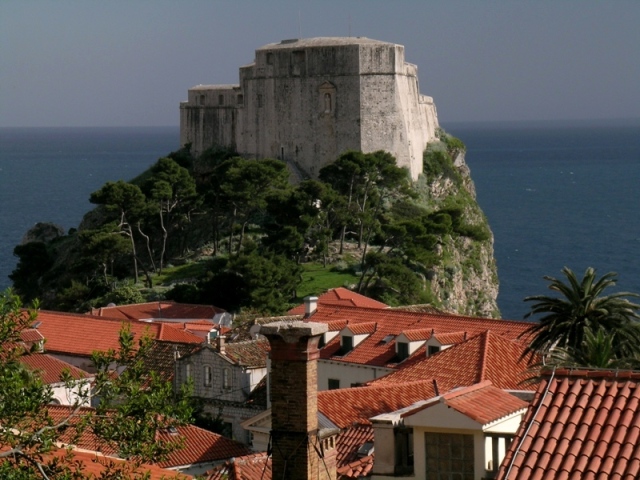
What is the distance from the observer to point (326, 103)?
7825 cm

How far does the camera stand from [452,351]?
105 feet

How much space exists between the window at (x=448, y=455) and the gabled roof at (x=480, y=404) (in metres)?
0.31

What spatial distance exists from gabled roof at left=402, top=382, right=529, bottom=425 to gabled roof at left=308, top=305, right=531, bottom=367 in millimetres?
17418

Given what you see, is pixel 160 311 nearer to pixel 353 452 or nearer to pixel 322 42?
pixel 322 42

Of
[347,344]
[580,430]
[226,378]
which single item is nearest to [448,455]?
[580,430]

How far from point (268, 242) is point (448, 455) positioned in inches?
1982

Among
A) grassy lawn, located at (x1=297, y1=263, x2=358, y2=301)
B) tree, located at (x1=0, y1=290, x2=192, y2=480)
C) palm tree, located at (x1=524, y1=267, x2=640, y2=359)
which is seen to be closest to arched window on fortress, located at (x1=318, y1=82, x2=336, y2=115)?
grassy lawn, located at (x1=297, y1=263, x2=358, y2=301)

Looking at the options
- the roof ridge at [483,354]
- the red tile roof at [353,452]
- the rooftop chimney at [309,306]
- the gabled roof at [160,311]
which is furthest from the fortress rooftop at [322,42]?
the red tile roof at [353,452]

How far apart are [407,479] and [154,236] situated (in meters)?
61.2

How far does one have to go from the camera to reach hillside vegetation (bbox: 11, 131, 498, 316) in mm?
65000

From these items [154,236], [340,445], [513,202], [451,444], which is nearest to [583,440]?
[451,444]

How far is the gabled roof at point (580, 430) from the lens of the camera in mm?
13695

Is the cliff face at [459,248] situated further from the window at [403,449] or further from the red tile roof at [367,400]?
the window at [403,449]

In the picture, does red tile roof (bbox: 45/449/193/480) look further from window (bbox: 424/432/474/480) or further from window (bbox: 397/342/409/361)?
window (bbox: 397/342/409/361)
